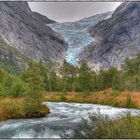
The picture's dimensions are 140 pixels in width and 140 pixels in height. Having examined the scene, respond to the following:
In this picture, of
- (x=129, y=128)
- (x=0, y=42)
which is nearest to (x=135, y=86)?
(x=129, y=128)

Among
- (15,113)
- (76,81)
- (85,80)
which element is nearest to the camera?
(15,113)

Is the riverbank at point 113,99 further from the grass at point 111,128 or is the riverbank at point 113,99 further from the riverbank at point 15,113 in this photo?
the grass at point 111,128

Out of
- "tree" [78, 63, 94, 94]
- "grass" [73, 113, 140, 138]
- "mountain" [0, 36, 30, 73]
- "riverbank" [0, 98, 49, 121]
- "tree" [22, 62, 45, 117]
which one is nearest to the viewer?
"grass" [73, 113, 140, 138]

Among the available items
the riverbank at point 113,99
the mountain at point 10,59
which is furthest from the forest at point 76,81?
the mountain at point 10,59

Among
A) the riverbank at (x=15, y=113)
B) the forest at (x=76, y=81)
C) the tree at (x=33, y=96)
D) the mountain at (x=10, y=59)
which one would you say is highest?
the mountain at (x=10, y=59)

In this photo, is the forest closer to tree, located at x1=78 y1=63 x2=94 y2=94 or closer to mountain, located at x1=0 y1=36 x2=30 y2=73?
tree, located at x1=78 y1=63 x2=94 y2=94

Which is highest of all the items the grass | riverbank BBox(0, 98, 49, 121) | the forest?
the forest

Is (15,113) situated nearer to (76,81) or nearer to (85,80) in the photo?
(85,80)

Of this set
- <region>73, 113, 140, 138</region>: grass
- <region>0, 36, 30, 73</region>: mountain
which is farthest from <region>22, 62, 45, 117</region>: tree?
<region>0, 36, 30, 73</region>: mountain

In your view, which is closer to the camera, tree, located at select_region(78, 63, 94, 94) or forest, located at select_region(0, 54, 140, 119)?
forest, located at select_region(0, 54, 140, 119)

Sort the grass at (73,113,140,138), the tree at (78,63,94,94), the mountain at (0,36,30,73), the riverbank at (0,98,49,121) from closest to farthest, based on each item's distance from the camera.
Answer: the grass at (73,113,140,138) → the riverbank at (0,98,49,121) → the tree at (78,63,94,94) → the mountain at (0,36,30,73)

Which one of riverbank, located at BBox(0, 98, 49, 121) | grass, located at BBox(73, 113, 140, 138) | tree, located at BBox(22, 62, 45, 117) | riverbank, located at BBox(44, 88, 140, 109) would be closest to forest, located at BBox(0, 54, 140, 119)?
tree, located at BBox(22, 62, 45, 117)

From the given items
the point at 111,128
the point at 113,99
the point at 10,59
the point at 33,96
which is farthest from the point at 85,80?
the point at 10,59

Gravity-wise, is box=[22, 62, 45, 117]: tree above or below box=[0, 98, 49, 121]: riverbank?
above
